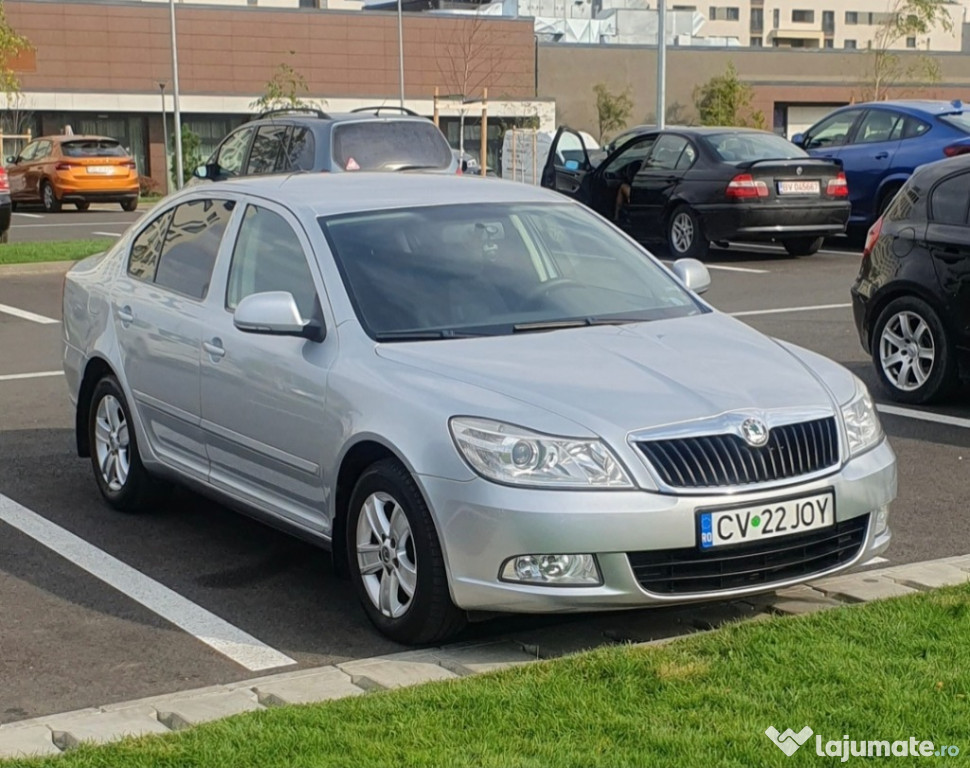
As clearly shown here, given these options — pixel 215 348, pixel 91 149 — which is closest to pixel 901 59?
pixel 91 149

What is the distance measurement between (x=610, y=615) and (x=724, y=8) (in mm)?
114047

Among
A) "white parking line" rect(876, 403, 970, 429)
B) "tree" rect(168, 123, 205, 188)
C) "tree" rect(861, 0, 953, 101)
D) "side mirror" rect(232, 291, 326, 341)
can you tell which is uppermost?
"tree" rect(861, 0, 953, 101)

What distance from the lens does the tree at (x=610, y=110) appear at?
220ft

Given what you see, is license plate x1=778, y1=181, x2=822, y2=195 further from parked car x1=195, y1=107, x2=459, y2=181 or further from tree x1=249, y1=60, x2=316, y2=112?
tree x1=249, y1=60, x2=316, y2=112

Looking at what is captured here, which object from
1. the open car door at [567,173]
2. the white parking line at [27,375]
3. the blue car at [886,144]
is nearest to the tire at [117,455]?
the white parking line at [27,375]

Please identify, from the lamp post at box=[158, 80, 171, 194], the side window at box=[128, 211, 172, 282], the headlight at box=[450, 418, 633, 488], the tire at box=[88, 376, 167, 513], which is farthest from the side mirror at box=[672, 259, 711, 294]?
the lamp post at box=[158, 80, 171, 194]

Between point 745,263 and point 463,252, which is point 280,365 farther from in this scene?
point 745,263

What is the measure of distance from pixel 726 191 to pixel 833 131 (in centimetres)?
294

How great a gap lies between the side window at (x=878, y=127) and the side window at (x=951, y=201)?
10.1m

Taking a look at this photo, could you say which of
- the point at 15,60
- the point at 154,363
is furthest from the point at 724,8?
the point at 154,363

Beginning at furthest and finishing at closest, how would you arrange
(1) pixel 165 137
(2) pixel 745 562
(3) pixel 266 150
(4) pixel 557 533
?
(1) pixel 165 137 → (3) pixel 266 150 → (2) pixel 745 562 → (4) pixel 557 533

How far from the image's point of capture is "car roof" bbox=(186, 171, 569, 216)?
21.8 feet

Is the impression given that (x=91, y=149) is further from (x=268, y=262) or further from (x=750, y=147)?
(x=268, y=262)

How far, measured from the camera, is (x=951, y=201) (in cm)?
972
